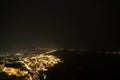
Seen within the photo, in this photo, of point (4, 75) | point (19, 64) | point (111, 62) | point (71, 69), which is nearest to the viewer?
point (4, 75)

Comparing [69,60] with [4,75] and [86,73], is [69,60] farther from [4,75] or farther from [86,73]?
[4,75]

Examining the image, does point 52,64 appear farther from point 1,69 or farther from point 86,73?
point 1,69

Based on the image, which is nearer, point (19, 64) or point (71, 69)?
point (19, 64)

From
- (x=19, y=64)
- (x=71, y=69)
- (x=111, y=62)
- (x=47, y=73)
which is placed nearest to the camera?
(x=19, y=64)

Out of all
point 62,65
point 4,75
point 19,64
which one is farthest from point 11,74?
point 62,65

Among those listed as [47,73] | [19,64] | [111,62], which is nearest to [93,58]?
[111,62]

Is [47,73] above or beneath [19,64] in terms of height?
beneath

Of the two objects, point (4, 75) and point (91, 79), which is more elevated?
point (4, 75)

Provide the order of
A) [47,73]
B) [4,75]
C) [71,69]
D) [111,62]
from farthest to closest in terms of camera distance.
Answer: [111,62], [71,69], [47,73], [4,75]

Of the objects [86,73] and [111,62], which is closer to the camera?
[86,73]
